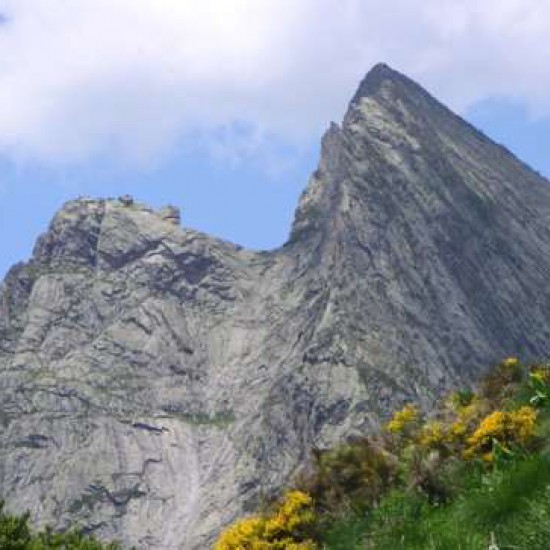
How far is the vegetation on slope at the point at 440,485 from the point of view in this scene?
9391 mm

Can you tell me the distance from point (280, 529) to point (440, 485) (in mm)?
5960

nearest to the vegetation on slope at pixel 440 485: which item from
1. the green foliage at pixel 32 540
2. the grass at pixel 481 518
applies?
the grass at pixel 481 518

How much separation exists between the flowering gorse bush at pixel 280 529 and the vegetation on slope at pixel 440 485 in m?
0.02

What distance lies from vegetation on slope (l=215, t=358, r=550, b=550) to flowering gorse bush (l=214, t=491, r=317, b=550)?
0.02 metres

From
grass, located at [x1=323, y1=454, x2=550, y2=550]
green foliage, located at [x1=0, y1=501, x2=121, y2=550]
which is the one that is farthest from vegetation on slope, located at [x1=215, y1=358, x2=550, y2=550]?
green foliage, located at [x1=0, y1=501, x2=121, y2=550]

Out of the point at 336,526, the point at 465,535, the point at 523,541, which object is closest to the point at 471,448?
the point at 336,526

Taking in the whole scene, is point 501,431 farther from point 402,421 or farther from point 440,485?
point 402,421

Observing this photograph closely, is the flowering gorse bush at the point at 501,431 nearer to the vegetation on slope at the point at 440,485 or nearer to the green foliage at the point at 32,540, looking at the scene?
the vegetation on slope at the point at 440,485

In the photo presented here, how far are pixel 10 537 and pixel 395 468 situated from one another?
562 inches

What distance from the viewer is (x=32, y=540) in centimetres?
3134

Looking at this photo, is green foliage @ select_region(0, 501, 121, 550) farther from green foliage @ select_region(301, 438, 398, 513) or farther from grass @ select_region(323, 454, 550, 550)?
grass @ select_region(323, 454, 550, 550)

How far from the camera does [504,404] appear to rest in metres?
19.6

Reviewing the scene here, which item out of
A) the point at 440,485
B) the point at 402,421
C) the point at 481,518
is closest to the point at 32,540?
the point at 402,421

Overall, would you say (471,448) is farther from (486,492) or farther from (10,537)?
(10,537)
